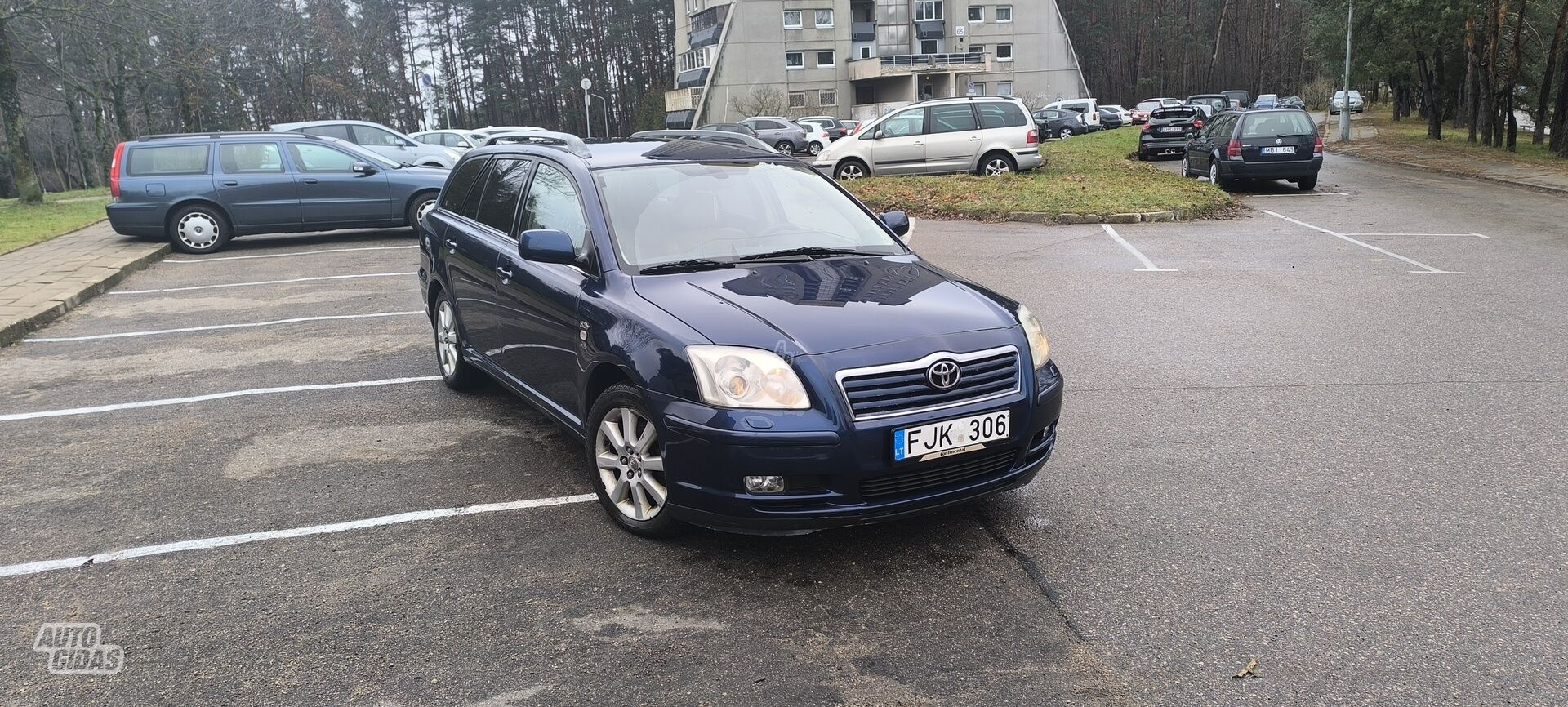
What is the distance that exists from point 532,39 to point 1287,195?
85.9m

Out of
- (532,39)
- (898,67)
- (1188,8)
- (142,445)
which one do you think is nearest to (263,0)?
(898,67)

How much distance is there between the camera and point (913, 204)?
56.5ft

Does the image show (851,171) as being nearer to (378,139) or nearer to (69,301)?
(378,139)

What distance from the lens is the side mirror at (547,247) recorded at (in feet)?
15.7

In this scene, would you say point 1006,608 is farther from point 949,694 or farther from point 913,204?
point 913,204

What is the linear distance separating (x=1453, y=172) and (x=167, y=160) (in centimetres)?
2452

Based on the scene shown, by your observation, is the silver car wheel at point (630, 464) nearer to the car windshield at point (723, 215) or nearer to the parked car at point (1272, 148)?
the car windshield at point (723, 215)

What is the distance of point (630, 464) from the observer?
4.34 meters

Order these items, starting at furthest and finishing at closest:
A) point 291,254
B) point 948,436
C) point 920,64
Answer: point 920,64 < point 291,254 < point 948,436

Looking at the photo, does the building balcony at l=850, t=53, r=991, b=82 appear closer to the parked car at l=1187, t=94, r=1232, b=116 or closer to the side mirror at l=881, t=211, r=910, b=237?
the parked car at l=1187, t=94, r=1232, b=116

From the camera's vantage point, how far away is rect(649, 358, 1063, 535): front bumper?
3.78 metres

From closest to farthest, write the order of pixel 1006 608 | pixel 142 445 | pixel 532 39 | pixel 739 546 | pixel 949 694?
pixel 949 694, pixel 1006 608, pixel 739 546, pixel 142 445, pixel 532 39

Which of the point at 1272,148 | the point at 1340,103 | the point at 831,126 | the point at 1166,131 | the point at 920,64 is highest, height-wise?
the point at 920,64

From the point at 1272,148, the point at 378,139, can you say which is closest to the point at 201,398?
the point at 378,139
